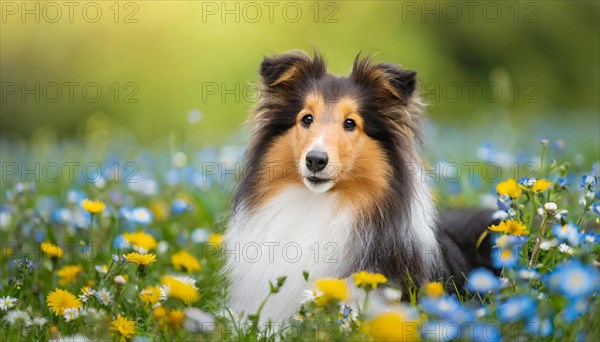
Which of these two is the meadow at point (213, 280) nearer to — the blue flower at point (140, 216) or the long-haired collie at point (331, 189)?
the blue flower at point (140, 216)

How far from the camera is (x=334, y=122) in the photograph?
396 centimetres

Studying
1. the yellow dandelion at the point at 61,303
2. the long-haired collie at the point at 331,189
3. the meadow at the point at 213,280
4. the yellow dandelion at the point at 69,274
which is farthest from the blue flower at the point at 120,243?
the yellow dandelion at the point at 61,303

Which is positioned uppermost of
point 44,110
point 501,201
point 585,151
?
point 501,201

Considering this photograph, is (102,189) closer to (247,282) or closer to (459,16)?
(247,282)

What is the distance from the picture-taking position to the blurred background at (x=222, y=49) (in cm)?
1569

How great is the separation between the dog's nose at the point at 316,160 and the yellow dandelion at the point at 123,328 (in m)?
1.14

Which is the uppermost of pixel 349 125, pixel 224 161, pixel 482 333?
pixel 349 125

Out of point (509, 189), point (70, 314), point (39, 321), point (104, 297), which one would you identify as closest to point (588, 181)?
point (509, 189)

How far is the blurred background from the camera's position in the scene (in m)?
15.7

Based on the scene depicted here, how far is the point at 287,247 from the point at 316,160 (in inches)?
23.1

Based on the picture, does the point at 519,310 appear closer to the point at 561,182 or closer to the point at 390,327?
the point at 390,327

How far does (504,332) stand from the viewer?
9.51 ft

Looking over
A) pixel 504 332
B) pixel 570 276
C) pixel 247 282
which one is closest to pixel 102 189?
pixel 247 282

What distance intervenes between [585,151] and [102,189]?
5.37 meters
